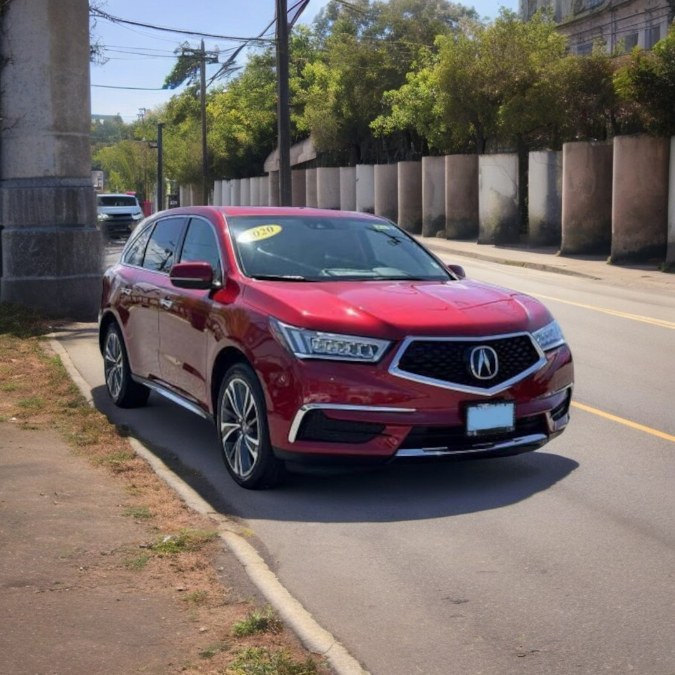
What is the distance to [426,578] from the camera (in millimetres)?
5480

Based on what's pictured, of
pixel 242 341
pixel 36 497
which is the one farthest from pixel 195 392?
pixel 36 497

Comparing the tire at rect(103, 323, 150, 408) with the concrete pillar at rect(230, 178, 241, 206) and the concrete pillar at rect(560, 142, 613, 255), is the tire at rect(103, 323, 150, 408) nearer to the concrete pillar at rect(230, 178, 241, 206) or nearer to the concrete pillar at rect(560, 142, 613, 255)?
the concrete pillar at rect(560, 142, 613, 255)

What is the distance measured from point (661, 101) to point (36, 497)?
20.3 m

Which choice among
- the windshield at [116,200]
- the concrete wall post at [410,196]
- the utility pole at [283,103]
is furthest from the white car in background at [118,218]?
the utility pole at [283,103]

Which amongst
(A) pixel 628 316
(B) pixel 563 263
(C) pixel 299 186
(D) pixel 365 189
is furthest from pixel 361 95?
(A) pixel 628 316

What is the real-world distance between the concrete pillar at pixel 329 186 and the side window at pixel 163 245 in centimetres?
4115

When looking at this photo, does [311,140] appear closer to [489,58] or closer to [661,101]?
[489,58]

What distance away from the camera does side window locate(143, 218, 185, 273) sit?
891 cm

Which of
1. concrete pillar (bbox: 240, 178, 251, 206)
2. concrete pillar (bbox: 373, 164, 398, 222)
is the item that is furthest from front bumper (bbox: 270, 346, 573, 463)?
concrete pillar (bbox: 240, 178, 251, 206)

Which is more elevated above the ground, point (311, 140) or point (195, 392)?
point (311, 140)

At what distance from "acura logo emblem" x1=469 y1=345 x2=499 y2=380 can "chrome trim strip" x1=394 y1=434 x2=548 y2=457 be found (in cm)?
41

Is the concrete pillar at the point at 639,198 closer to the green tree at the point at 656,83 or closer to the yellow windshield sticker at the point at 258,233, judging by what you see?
the green tree at the point at 656,83

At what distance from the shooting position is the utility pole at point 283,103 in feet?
92.3

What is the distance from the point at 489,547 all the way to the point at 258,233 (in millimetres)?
3080
